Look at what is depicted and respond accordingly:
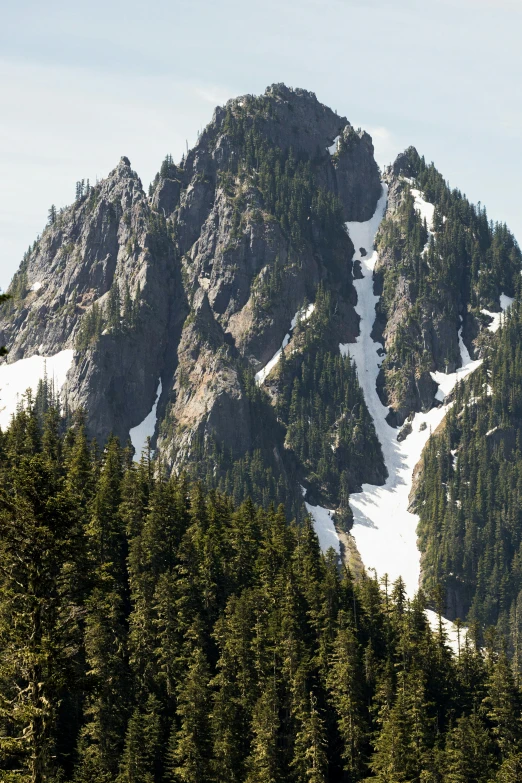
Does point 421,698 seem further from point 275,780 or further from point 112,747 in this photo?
point 112,747

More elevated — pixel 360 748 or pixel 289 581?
pixel 289 581

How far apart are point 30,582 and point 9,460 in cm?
8688

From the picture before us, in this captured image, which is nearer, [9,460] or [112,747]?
[112,747]

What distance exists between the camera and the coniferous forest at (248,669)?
83.2 meters

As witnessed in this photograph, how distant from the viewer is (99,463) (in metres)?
126

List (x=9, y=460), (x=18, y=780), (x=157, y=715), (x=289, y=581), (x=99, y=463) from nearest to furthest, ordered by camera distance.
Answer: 1. (x=18, y=780)
2. (x=157, y=715)
3. (x=289, y=581)
4. (x=9, y=460)
5. (x=99, y=463)

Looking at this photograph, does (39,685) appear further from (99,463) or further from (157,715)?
(99,463)

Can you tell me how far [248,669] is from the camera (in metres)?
93.6

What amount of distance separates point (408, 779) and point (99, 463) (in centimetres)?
6030

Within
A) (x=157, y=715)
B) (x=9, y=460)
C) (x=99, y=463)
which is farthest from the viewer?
(x=99, y=463)

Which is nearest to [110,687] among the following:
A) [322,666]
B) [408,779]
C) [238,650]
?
[238,650]

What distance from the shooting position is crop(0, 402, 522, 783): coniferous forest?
273 ft

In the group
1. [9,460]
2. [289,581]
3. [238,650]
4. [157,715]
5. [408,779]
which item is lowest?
[408,779]

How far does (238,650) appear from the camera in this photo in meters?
93.6
